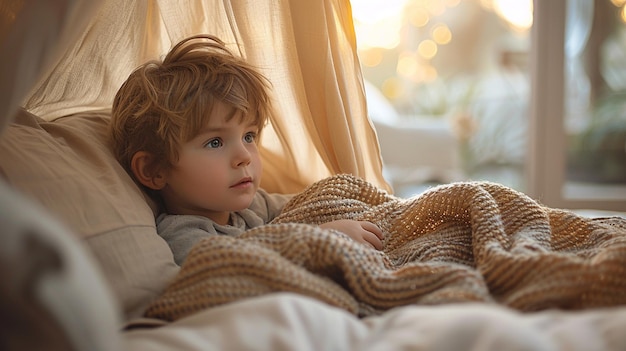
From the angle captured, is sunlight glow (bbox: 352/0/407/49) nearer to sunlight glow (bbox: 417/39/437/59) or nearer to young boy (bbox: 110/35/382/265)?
sunlight glow (bbox: 417/39/437/59)

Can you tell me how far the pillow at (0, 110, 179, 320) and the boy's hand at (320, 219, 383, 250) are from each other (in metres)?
0.26

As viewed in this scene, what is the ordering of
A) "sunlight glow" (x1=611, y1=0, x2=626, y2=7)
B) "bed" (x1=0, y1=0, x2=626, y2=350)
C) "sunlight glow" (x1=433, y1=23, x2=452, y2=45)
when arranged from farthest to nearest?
"sunlight glow" (x1=433, y1=23, x2=452, y2=45), "sunlight glow" (x1=611, y1=0, x2=626, y2=7), "bed" (x1=0, y1=0, x2=626, y2=350)

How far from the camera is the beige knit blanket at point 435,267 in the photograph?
2.48ft

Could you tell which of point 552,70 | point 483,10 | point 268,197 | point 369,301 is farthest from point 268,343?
point 483,10

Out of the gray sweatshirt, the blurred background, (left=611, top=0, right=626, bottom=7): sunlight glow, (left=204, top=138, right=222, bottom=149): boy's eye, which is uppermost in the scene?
(left=611, top=0, right=626, bottom=7): sunlight glow

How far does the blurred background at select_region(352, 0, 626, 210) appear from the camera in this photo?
3.03m

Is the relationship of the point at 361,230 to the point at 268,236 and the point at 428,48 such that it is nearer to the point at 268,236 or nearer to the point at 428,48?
the point at 268,236

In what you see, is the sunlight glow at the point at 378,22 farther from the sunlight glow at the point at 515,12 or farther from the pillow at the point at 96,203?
the pillow at the point at 96,203

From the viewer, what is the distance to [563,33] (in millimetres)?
3008

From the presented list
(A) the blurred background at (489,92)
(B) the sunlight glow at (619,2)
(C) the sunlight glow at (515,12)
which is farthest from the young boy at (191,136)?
(C) the sunlight glow at (515,12)

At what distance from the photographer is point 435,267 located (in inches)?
32.5

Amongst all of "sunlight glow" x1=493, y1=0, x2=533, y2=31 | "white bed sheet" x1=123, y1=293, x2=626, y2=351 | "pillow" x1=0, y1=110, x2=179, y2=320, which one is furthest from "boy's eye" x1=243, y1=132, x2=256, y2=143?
"sunlight glow" x1=493, y1=0, x2=533, y2=31

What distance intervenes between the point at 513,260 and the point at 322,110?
0.63m

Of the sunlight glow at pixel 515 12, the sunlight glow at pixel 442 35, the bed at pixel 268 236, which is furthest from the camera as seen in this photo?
the sunlight glow at pixel 442 35
